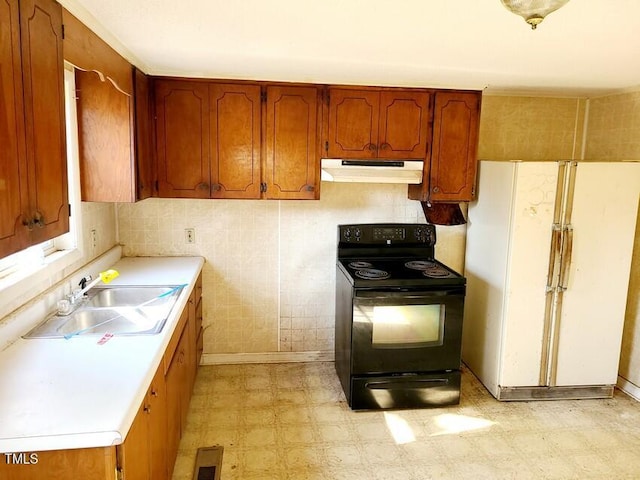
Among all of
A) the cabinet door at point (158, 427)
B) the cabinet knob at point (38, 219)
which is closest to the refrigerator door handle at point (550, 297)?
the cabinet door at point (158, 427)

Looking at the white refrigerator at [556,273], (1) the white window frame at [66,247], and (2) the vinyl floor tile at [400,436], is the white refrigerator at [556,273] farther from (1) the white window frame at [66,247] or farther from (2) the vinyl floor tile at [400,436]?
(1) the white window frame at [66,247]

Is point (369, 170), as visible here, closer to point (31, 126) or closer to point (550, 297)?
point (550, 297)

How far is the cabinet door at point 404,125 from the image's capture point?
325cm

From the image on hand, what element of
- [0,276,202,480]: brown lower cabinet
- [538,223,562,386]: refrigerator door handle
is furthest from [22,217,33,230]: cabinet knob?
[538,223,562,386]: refrigerator door handle

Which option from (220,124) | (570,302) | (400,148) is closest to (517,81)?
(400,148)

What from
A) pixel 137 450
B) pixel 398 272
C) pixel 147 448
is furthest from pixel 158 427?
pixel 398 272

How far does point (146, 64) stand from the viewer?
2.83 m

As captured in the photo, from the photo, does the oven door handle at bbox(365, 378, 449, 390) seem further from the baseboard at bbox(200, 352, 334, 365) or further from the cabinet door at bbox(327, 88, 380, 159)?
the cabinet door at bbox(327, 88, 380, 159)

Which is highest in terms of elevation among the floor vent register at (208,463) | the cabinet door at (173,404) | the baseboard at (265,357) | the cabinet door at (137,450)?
the cabinet door at (137,450)

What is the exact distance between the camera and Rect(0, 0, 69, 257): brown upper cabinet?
4.25ft

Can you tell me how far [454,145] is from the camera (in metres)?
3.35

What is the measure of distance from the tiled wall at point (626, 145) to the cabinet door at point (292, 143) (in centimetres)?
216

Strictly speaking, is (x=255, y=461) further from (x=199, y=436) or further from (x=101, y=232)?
(x=101, y=232)

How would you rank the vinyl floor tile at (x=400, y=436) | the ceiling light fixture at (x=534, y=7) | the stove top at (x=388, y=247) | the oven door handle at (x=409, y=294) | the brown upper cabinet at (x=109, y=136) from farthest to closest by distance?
the stove top at (x=388, y=247), the oven door handle at (x=409, y=294), the brown upper cabinet at (x=109, y=136), the vinyl floor tile at (x=400, y=436), the ceiling light fixture at (x=534, y=7)
